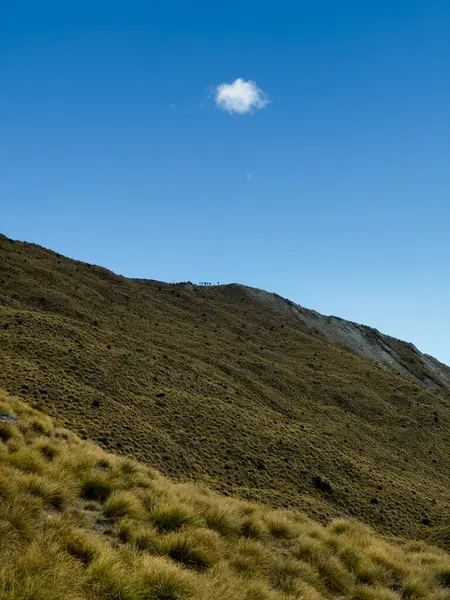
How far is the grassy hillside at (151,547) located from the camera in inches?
246

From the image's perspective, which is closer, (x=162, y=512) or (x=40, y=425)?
(x=162, y=512)

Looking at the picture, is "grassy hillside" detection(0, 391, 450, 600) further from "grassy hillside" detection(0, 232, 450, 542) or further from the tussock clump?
"grassy hillside" detection(0, 232, 450, 542)

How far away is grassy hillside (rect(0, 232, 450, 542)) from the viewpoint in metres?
30.8

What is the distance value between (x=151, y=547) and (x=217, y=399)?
34547mm

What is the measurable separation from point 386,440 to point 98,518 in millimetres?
47438

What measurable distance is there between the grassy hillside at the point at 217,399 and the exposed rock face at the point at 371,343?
787 inches

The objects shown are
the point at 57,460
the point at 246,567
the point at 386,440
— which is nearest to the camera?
the point at 246,567

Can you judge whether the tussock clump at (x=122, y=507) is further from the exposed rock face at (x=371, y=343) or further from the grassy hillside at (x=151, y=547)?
the exposed rock face at (x=371, y=343)

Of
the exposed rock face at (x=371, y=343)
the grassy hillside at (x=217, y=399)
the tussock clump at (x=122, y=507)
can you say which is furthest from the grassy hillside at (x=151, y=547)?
the exposed rock face at (x=371, y=343)

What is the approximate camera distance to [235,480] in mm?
30641

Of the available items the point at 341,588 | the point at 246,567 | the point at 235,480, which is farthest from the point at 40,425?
the point at 235,480

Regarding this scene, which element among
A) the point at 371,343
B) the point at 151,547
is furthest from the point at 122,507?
the point at 371,343

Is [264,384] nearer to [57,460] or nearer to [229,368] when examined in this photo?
[229,368]

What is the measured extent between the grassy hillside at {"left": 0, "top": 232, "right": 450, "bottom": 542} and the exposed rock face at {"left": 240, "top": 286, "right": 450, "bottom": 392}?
19986 millimetres
